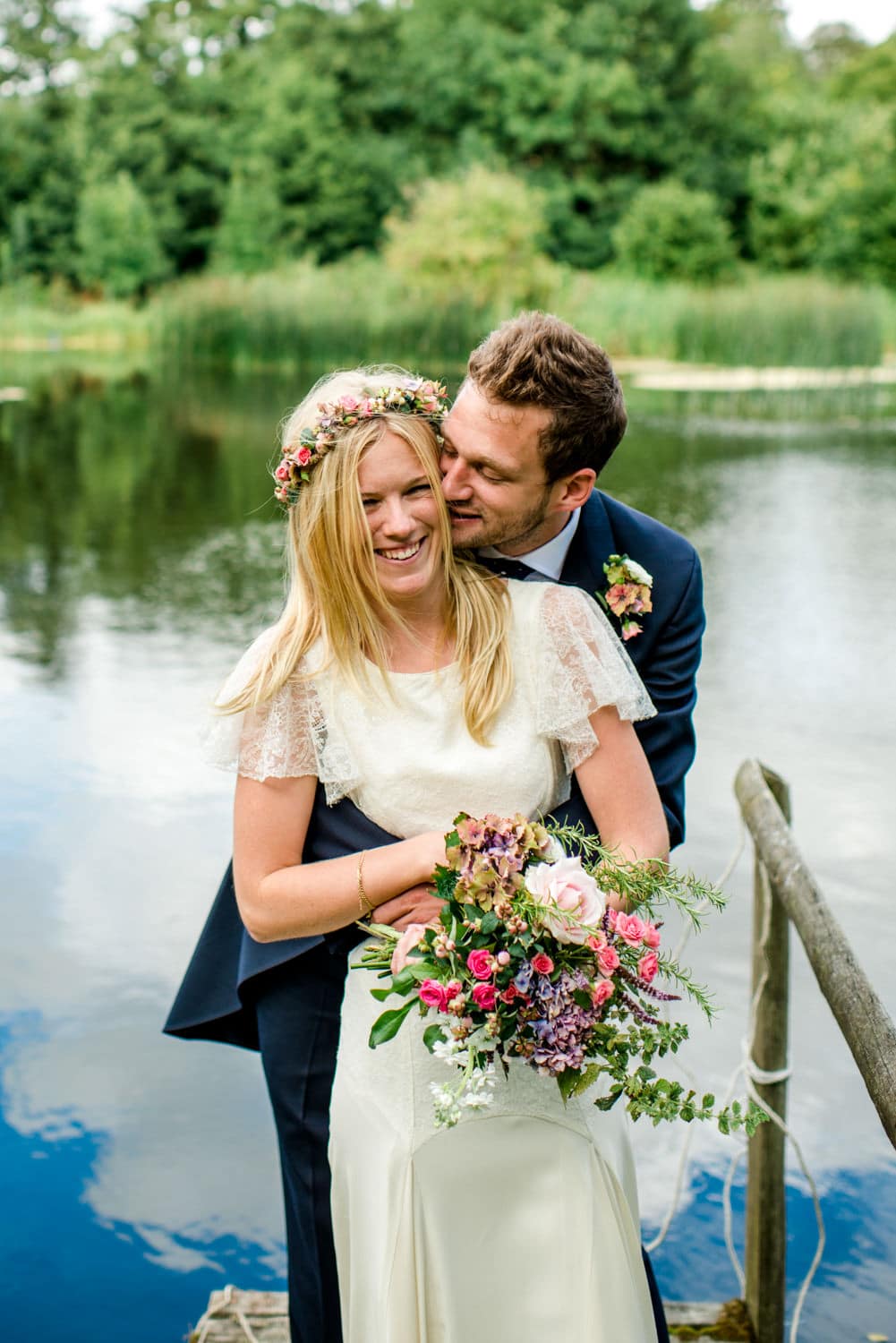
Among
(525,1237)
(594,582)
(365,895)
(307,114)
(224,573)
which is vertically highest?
(307,114)

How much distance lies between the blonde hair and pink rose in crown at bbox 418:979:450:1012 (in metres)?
0.49

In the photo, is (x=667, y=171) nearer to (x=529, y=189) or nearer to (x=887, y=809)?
(x=529, y=189)

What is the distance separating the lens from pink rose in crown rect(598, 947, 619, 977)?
1.94m

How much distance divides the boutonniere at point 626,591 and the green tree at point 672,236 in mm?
40131

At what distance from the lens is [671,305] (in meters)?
29.7

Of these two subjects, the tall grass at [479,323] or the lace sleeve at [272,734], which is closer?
the lace sleeve at [272,734]

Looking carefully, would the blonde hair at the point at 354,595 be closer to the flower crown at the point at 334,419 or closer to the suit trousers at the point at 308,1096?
the flower crown at the point at 334,419

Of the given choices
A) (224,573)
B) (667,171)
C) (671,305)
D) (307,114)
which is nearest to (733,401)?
(671,305)

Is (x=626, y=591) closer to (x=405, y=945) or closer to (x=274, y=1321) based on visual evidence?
(x=405, y=945)

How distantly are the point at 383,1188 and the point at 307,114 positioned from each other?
47423mm

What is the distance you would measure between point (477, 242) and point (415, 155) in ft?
41.0

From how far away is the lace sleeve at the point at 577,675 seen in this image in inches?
90.7

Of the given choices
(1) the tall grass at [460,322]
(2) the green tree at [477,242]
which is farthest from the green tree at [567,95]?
(1) the tall grass at [460,322]

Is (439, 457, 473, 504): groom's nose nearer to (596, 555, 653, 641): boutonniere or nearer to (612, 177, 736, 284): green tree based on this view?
(596, 555, 653, 641): boutonniere
